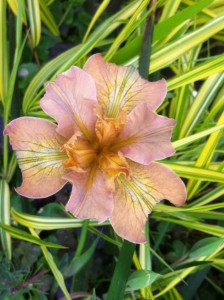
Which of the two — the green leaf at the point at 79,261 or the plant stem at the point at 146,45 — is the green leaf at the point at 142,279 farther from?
the plant stem at the point at 146,45

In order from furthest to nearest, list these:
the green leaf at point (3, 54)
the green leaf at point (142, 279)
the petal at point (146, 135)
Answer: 1. the green leaf at point (3, 54)
2. the green leaf at point (142, 279)
3. the petal at point (146, 135)

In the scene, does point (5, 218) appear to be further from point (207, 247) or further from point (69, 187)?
point (207, 247)

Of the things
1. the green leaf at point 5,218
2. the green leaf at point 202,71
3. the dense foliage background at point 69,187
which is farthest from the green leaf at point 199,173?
the green leaf at point 5,218

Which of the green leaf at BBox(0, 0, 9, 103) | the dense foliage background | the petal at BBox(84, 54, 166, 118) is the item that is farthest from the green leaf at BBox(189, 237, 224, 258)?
the green leaf at BBox(0, 0, 9, 103)

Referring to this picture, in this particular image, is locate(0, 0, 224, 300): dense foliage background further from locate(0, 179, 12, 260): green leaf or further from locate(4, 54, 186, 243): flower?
locate(4, 54, 186, 243): flower

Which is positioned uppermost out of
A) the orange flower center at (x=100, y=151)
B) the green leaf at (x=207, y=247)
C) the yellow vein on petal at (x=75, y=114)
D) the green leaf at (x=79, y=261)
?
the yellow vein on petal at (x=75, y=114)
